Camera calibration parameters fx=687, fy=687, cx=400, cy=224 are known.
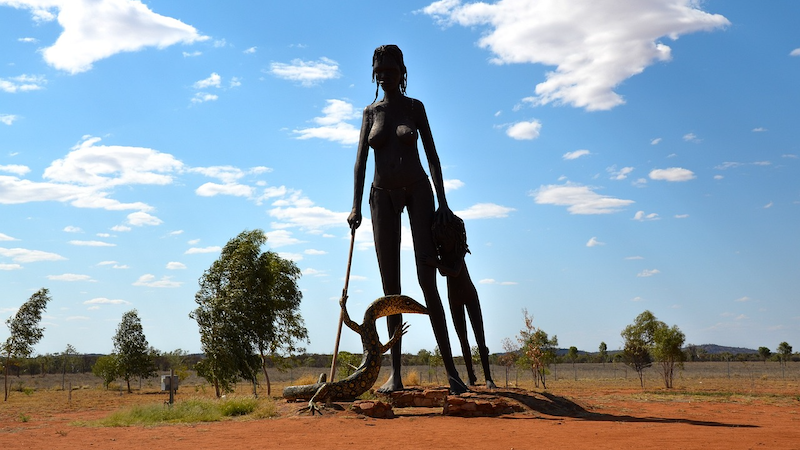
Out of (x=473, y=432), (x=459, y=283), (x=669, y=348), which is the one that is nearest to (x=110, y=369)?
(x=669, y=348)

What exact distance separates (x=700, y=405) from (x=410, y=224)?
7020 mm

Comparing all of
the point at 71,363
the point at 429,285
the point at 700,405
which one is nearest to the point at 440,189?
the point at 429,285

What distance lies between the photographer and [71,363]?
8369 centimetres

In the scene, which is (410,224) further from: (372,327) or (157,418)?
(157,418)

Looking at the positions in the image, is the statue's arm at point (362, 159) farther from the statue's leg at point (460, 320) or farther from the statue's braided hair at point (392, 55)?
the statue's leg at point (460, 320)

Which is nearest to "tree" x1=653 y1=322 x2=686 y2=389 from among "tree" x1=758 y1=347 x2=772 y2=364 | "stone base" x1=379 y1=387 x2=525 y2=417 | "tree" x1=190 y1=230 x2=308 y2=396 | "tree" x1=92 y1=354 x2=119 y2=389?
"tree" x1=190 y1=230 x2=308 y2=396

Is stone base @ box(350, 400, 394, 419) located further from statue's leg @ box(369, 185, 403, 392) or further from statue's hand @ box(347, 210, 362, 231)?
statue's hand @ box(347, 210, 362, 231)

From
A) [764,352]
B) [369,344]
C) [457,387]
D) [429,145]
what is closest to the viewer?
[457,387]

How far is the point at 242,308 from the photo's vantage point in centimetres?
2445

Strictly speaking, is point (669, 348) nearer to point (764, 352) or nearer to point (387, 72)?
point (387, 72)

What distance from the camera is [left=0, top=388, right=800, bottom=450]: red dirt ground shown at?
301 inches

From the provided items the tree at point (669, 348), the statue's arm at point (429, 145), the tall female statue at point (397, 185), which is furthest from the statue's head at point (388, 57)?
the tree at point (669, 348)

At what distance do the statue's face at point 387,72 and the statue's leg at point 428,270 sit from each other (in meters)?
1.85

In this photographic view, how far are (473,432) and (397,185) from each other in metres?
4.48
